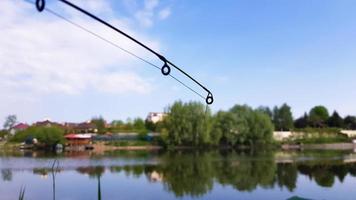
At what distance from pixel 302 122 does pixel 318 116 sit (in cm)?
455

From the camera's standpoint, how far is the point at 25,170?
963 inches

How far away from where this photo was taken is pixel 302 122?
278 feet

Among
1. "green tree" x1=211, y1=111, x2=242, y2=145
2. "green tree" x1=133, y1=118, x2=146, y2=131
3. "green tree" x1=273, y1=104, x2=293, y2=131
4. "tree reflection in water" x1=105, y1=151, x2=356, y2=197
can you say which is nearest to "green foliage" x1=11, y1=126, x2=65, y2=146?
"green tree" x1=211, y1=111, x2=242, y2=145

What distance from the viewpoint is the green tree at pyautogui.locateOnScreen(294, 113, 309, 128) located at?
8412 centimetres

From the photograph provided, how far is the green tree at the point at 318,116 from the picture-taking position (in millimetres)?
Answer: 83250

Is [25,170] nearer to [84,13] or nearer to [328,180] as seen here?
[328,180]

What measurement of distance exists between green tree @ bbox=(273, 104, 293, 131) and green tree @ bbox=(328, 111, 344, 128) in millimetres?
7818

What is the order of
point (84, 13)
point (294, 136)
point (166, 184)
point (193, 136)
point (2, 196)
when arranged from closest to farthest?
point (84, 13), point (2, 196), point (166, 184), point (193, 136), point (294, 136)

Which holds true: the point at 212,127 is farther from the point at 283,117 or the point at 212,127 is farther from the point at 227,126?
the point at 283,117

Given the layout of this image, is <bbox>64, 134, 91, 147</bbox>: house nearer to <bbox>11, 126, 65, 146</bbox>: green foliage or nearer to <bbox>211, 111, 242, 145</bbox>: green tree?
<bbox>11, 126, 65, 146</bbox>: green foliage

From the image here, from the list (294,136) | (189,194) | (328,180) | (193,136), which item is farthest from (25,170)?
(294,136)

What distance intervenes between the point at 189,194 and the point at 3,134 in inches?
2464

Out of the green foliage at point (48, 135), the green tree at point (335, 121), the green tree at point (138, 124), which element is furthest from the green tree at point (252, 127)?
the green tree at point (335, 121)

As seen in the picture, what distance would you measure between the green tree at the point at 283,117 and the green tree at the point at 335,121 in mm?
7818
